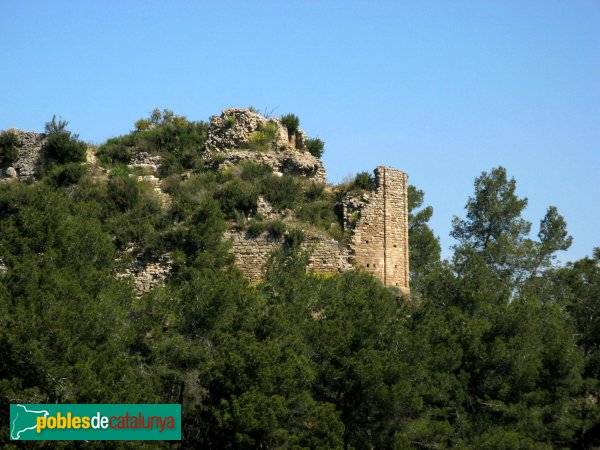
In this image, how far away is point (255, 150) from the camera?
32062mm

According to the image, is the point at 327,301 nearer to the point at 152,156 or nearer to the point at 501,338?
the point at 501,338

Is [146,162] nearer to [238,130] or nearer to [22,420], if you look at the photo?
[238,130]

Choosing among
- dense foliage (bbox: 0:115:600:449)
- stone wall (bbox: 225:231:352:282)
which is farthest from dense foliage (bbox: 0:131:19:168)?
stone wall (bbox: 225:231:352:282)

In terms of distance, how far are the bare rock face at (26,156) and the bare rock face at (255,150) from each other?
4.07 metres

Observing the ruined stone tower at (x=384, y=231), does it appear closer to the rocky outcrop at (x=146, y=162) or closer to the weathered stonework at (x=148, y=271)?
the weathered stonework at (x=148, y=271)

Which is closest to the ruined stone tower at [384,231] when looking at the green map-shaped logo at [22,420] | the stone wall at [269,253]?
the stone wall at [269,253]

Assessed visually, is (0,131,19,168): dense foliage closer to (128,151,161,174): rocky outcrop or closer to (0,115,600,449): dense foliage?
(0,115,600,449): dense foliage

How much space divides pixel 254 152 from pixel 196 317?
7257mm

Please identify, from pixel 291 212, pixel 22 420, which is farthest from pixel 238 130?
pixel 22 420

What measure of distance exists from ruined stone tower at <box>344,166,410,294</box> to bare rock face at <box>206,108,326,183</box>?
155 centimetres

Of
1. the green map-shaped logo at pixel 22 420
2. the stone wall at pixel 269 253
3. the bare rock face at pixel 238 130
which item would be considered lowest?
the green map-shaped logo at pixel 22 420

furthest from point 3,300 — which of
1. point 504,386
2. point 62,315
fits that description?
point 504,386

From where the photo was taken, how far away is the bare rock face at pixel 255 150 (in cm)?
3181

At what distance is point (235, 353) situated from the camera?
24.2 m
